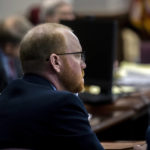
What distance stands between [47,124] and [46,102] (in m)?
0.08

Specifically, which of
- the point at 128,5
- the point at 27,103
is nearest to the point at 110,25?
the point at 27,103

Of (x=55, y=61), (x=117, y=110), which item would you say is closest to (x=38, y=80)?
(x=55, y=61)

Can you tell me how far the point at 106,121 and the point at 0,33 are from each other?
145 cm

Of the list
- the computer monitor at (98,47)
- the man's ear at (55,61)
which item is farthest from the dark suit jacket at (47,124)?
the computer monitor at (98,47)

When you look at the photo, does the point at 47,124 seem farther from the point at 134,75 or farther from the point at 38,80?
the point at 134,75

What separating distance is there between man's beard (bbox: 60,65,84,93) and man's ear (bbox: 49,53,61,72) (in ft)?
0.13

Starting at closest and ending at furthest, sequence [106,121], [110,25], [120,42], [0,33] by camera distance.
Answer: [106,121] → [110,25] → [0,33] → [120,42]

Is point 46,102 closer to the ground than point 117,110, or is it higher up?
higher up

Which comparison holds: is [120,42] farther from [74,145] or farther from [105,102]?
[74,145]

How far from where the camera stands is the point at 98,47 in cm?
312

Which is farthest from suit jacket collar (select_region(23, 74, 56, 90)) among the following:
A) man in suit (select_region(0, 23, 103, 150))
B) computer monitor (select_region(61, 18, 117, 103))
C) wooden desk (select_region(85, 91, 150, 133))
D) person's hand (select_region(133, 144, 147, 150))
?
computer monitor (select_region(61, 18, 117, 103))

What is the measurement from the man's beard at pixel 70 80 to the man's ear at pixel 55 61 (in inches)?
1.6

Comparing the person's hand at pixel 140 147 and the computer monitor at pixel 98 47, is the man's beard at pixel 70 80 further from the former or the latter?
the computer monitor at pixel 98 47

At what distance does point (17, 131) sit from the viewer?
1.77m
